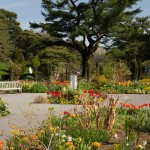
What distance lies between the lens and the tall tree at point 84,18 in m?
33.8

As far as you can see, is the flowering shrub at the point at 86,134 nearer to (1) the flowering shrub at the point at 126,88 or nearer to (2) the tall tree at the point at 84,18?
(1) the flowering shrub at the point at 126,88

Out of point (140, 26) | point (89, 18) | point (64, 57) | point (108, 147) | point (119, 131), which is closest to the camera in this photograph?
point (108, 147)

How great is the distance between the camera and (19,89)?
22062 millimetres

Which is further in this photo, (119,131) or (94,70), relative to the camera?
(94,70)

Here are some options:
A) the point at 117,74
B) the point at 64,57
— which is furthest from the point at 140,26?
the point at 117,74

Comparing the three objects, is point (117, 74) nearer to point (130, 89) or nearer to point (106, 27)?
point (130, 89)

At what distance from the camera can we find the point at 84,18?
34250 mm

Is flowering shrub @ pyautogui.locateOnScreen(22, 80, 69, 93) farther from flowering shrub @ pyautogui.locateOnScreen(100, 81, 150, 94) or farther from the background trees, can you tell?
the background trees

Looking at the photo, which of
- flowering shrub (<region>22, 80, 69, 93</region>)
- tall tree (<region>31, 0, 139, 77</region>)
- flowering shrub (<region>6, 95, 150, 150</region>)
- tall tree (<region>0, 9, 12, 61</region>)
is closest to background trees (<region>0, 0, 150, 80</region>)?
tall tree (<region>31, 0, 139, 77</region>)

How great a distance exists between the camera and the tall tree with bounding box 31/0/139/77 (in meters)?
33.8

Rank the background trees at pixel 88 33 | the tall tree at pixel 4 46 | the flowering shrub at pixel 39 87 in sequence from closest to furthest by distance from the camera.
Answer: the flowering shrub at pixel 39 87 → the background trees at pixel 88 33 → the tall tree at pixel 4 46

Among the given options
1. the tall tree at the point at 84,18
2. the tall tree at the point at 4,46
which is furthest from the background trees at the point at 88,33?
the tall tree at the point at 4,46

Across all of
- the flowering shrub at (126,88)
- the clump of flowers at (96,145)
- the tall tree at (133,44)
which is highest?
the tall tree at (133,44)

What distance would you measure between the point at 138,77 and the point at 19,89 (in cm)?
1326
